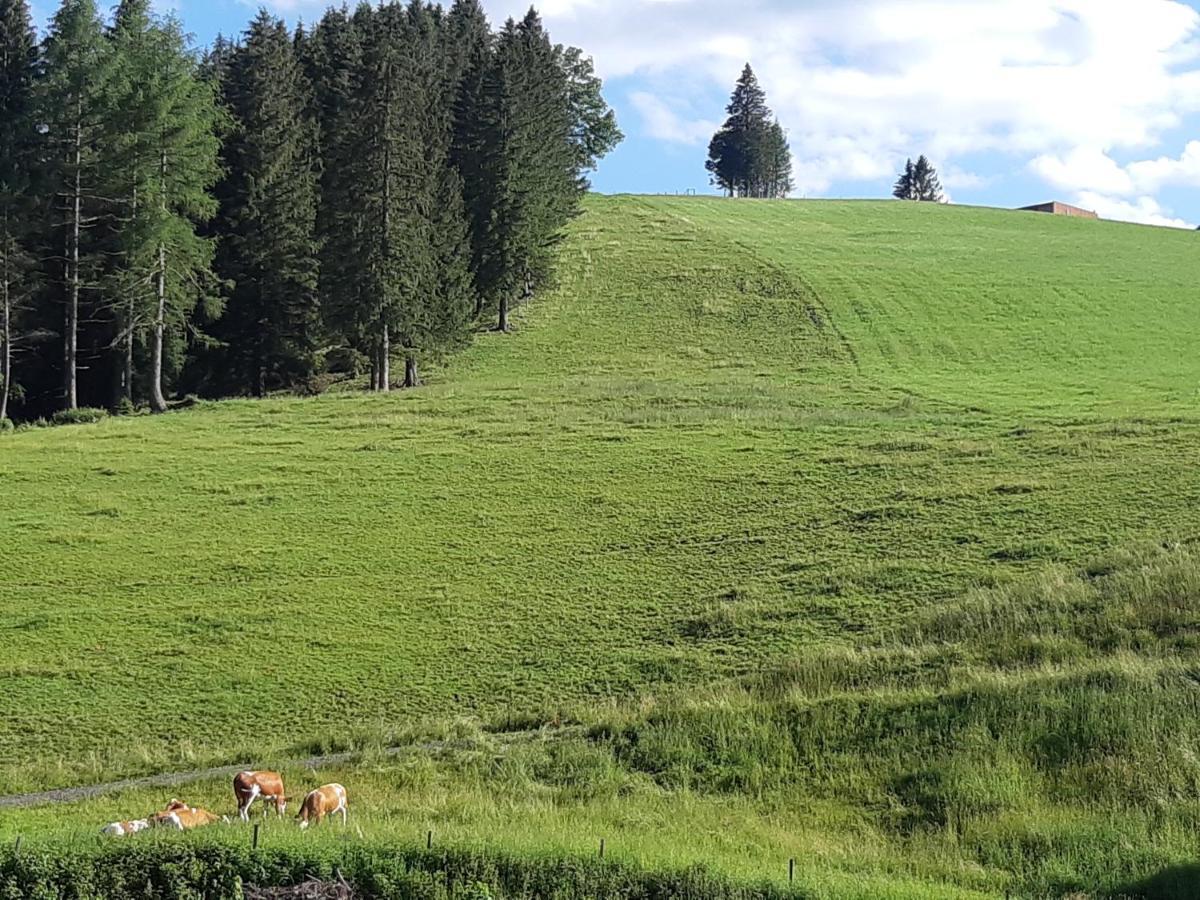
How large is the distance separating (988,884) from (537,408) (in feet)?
111

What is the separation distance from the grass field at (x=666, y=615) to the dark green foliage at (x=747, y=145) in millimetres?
94983

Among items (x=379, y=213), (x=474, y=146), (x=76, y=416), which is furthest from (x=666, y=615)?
(x=474, y=146)

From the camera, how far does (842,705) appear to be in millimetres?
16047

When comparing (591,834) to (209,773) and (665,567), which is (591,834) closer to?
(209,773)

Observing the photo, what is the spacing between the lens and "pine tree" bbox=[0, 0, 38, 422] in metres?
46.0

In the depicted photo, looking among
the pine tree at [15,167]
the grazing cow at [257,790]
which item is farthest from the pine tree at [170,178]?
the grazing cow at [257,790]

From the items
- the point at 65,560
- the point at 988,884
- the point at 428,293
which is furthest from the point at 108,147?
the point at 988,884

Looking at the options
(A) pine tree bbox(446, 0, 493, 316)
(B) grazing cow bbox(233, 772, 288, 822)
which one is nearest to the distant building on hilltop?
(A) pine tree bbox(446, 0, 493, 316)

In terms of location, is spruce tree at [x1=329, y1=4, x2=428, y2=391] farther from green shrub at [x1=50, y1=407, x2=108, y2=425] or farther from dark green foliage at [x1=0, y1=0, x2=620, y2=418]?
green shrub at [x1=50, y1=407, x2=108, y2=425]

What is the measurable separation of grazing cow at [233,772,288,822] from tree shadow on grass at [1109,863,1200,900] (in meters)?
8.97

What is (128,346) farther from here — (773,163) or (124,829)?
(773,163)

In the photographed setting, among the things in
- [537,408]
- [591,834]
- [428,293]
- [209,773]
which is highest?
[428,293]

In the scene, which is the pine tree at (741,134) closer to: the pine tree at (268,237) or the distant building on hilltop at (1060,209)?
the distant building on hilltop at (1060,209)

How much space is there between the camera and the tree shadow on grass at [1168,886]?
10.2 metres
